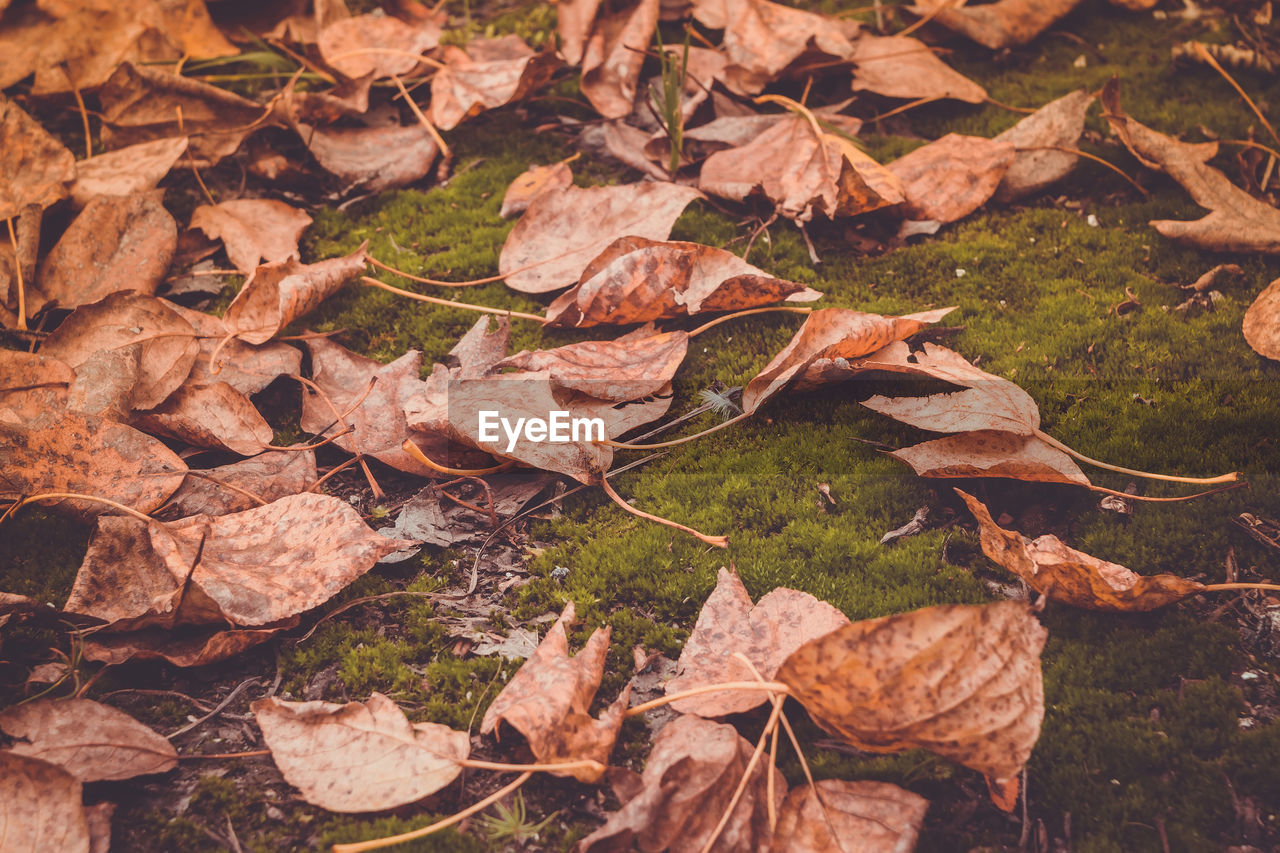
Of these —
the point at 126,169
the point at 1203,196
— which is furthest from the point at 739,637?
the point at 126,169

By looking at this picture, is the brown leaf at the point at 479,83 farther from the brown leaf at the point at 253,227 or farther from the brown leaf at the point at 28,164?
the brown leaf at the point at 28,164

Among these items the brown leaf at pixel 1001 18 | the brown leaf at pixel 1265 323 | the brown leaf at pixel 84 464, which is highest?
the brown leaf at pixel 1001 18

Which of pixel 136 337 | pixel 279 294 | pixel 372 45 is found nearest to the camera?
pixel 136 337

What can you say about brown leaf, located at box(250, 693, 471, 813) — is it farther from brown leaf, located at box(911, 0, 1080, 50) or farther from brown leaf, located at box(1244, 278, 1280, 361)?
brown leaf, located at box(911, 0, 1080, 50)

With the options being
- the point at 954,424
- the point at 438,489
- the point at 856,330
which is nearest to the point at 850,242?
the point at 856,330

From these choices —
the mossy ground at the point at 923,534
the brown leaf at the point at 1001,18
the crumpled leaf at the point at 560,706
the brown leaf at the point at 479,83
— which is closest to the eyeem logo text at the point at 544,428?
the mossy ground at the point at 923,534

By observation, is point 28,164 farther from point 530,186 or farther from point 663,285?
point 663,285

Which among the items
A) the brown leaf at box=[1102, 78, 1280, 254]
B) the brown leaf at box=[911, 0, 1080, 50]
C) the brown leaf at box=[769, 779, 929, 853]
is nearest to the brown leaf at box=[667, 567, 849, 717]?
the brown leaf at box=[769, 779, 929, 853]
